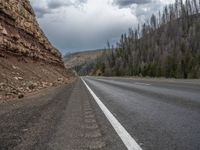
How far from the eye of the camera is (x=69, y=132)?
20.7 feet

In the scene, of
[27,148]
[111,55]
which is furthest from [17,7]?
[111,55]

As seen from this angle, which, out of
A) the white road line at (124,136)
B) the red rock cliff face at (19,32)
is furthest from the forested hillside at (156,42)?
the white road line at (124,136)

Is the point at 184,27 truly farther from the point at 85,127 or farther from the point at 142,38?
the point at 85,127

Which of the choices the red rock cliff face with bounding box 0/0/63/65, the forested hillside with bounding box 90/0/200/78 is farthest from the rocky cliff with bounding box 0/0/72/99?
the forested hillside with bounding box 90/0/200/78

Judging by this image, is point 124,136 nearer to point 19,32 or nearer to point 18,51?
point 18,51

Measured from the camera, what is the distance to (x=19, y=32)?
30656mm

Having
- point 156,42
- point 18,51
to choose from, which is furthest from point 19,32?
point 156,42

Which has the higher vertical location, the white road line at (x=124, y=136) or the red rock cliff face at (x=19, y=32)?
the red rock cliff face at (x=19, y=32)

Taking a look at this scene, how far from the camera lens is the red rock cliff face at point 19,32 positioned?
25.3 meters

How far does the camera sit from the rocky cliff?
1991cm

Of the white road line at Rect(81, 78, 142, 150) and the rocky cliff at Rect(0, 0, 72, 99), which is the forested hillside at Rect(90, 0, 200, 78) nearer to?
the rocky cliff at Rect(0, 0, 72, 99)

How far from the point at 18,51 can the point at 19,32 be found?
3584mm

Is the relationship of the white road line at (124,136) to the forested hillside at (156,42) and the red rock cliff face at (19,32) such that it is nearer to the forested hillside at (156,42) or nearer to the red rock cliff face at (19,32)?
the red rock cliff face at (19,32)

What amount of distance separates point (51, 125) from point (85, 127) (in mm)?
783
